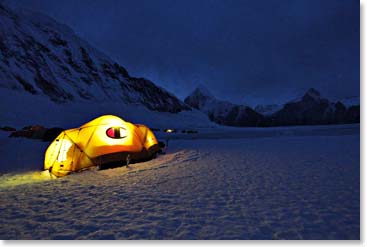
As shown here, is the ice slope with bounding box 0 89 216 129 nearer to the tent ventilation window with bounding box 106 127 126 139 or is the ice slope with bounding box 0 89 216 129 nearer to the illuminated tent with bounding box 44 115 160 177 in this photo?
the illuminated tent with bounding box 44 115 160 177

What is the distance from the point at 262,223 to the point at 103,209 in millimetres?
2951

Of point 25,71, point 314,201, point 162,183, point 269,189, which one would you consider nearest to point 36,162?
point 162,183

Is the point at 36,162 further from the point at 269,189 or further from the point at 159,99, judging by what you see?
the point at 159,99

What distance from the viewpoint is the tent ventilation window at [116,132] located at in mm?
8930

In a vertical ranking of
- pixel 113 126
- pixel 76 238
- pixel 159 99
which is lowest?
pixel 76 238

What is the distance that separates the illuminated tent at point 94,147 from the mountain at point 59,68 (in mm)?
53109

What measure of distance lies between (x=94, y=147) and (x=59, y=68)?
82.0 meters

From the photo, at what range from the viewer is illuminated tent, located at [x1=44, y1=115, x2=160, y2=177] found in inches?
325

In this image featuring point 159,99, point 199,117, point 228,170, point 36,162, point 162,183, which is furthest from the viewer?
point 159,99

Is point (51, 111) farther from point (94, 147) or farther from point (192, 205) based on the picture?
point (192, 205)

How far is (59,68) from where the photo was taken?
251 ft

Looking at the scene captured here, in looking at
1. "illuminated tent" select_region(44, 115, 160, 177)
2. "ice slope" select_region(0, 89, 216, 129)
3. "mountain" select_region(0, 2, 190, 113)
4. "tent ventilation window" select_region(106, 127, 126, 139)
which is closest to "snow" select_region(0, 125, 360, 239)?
"illuminated tent" select_region(44, 115, 160, 177)

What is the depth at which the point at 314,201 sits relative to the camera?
14.0ft

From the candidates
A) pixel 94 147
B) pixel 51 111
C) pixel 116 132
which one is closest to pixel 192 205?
pixel 94 147
